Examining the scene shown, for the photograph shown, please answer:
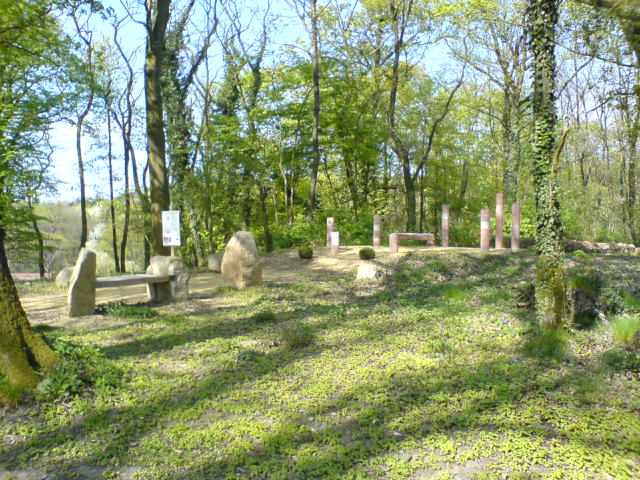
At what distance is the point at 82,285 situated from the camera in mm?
7043

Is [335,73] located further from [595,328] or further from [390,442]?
[390,442]

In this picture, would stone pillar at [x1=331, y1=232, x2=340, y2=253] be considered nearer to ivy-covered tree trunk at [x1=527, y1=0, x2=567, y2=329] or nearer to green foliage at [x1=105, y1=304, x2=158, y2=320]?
green foliage at [x1=105, y1=304, x2=158, y2=320]

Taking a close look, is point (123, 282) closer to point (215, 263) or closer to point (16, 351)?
point (16, 351)

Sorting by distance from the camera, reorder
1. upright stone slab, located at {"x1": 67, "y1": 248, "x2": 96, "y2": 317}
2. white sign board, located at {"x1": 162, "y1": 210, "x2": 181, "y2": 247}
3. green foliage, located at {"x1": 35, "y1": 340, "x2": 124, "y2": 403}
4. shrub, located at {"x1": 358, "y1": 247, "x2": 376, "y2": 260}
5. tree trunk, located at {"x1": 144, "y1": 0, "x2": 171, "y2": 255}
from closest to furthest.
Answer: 1. green foliage, located at {"x1": 35, "y1": 340, "x2": 124, "y2": 403}
2. upright stone slab, located at {"x1": 67, "y1": 248, "x2": 96, "y2": 317}
3. white sign board, located at {"x1": 162, "y1": 210, "x2": 181, "y2": 247}
4. tree trunk, located at {"x1": 144, "y1": 0, "x2": 171, "y2": 255}
5. shrub, located at {"x1": 358, "y1": 247, "x2": 376, "y2": 260}

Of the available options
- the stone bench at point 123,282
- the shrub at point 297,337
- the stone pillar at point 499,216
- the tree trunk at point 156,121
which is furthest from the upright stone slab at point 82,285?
the stone pillar at point 499,216

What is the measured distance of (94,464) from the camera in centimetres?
312

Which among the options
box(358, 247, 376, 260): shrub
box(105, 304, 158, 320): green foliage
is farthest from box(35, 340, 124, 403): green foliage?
box(358, 247, 376, 260): shrub

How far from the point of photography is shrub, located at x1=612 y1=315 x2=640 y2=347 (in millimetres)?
4898

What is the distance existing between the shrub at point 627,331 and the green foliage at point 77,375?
5.29 metres

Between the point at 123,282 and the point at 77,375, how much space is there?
10.9 feet

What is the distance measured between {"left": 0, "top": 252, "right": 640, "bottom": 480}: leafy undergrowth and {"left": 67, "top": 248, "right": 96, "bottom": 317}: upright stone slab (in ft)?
3.10

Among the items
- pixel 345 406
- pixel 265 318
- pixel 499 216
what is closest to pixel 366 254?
pixel 499 216

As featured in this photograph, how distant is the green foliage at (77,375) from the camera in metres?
3.93

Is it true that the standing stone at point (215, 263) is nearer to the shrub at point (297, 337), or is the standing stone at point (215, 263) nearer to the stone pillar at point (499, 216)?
the shrub at point (297, 337)
